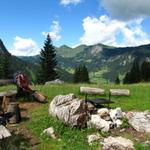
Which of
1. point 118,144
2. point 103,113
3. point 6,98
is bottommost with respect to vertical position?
point 118,144

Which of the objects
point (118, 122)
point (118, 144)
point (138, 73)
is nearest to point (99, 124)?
point (118, 122)

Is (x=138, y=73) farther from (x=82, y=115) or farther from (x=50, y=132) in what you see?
(x=50, y=132)

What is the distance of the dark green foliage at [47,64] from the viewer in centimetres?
10675

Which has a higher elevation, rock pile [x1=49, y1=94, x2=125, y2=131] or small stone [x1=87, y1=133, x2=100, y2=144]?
rock pile [x1=49, y1=94, x2=125, y2=131]

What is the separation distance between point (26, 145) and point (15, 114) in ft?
16.6

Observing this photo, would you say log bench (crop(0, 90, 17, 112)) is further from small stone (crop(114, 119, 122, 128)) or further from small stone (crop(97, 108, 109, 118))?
small stone (crop(114, 119, 122, 128))

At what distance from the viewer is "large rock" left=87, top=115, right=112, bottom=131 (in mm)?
21781

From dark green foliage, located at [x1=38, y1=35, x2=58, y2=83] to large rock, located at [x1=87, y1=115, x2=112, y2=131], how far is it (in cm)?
8248

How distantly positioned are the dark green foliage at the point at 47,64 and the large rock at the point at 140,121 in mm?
82004

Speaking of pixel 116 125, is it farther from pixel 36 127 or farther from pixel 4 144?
pixel 4 144

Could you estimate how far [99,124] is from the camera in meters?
22.0

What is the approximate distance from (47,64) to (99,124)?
289ft

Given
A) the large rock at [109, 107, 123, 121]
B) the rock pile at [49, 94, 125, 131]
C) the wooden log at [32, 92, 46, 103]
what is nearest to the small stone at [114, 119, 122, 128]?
the rock pile at [49, 94, 125, 131]

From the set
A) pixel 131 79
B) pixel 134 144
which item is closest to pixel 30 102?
pixel 134 144
